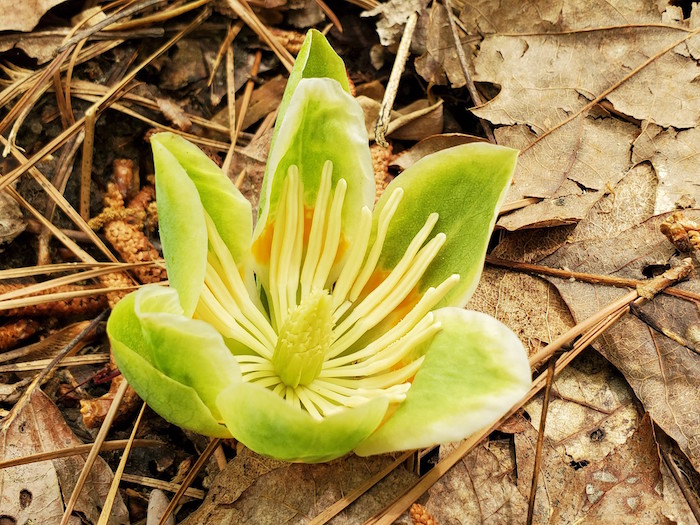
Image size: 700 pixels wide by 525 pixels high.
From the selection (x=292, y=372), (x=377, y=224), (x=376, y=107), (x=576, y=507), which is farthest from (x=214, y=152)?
(x=576, y=507)

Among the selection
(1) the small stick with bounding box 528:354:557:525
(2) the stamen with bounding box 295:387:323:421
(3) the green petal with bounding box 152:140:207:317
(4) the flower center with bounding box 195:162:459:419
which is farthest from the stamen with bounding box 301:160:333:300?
(1) the small stick with bounding box 528:354:557:525

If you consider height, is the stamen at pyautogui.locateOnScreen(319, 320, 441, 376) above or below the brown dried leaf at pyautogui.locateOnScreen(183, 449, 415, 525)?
above

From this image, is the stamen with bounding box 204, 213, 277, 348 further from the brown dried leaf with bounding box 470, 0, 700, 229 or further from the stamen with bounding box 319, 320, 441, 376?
the brown dried leaf with bounding box 470, 0, 700, 229

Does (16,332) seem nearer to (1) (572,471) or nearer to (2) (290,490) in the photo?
(2) (290,490)

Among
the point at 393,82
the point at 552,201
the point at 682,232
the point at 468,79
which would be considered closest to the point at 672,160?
the point at 682,232

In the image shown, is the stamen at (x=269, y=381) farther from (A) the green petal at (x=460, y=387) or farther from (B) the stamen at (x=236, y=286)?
(A) the green petal at (x=460, y=387)

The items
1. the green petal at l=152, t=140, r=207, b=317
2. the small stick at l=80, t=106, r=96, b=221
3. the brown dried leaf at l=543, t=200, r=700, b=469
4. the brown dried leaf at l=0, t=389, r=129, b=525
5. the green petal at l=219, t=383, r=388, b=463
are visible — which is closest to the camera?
the green petal at l=219, t=383, r=388, b=463
